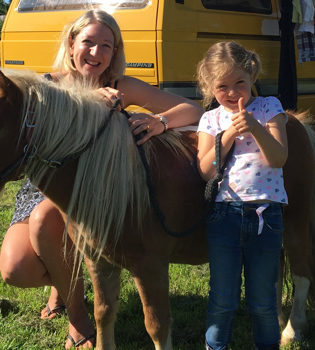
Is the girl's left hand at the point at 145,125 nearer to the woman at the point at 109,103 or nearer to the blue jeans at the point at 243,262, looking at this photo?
the woman at the point at 109,103

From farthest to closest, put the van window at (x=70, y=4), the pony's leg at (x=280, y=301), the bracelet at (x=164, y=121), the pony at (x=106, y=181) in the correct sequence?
the van window at (x=70, y=4)
the pony's leg at (x=280, y=301)
the bracelet at (x=164, y=121)
the pony at (x=106, y=181)

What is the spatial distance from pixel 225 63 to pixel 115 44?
2.16 feet

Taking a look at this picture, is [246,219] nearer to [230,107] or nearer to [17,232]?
[230,107]

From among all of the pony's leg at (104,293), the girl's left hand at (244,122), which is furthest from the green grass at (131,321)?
the girl's left hand at (244,122)

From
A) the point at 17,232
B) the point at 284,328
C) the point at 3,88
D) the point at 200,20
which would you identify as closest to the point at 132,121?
the point at 3,88

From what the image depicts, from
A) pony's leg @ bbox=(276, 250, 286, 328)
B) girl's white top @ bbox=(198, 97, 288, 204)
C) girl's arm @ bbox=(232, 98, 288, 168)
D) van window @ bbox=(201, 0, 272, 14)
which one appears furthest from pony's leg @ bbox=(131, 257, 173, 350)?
van window @ bbox=(201, 0, 272, 14)

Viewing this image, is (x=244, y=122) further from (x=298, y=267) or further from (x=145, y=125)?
(x=298, y=267)

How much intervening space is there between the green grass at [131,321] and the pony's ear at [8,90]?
5.34ft

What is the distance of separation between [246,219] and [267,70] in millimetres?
4096

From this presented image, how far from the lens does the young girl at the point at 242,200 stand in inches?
85.9

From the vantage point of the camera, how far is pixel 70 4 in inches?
225

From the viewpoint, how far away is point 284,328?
10.3ft

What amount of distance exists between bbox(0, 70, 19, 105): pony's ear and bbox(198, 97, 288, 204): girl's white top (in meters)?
0.89

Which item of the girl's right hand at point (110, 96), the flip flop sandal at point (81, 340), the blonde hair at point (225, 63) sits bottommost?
the flip flop sandal at point (81, 340)
